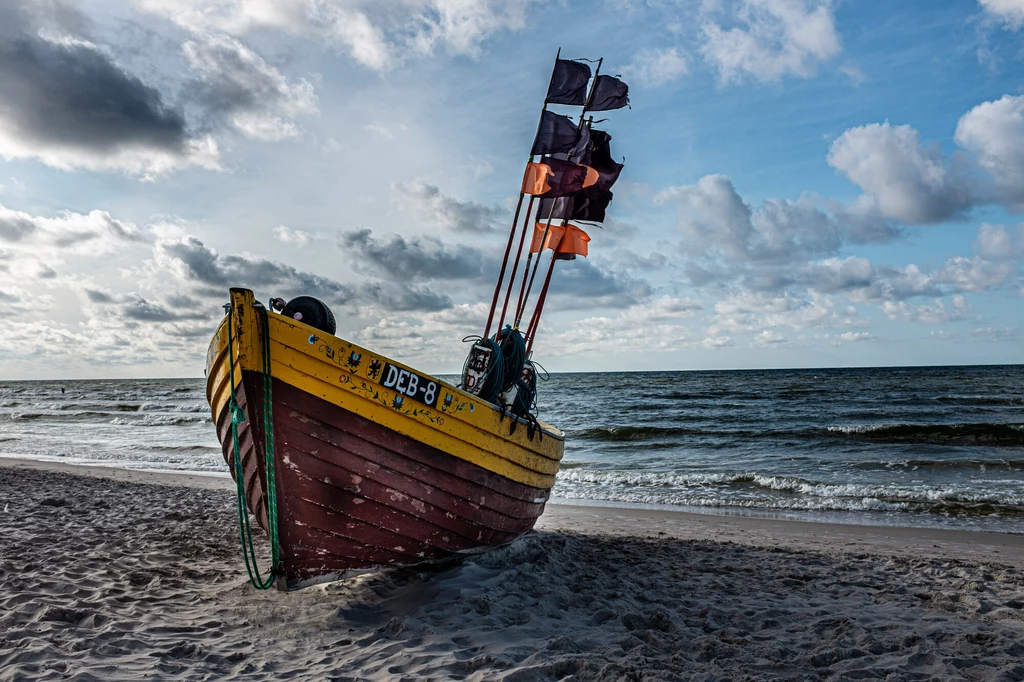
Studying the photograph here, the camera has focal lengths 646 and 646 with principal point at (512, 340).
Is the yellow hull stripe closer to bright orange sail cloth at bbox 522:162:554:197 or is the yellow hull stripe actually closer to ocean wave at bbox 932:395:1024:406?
bright orange sail cloth at bbox 522:162:554:197

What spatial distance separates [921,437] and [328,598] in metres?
19.9

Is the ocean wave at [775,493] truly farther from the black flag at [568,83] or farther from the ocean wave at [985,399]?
the ocean wave at [985,399]

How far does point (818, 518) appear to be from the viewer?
966 cm

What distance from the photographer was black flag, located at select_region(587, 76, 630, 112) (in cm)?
859

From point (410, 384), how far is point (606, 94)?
18.0 feet

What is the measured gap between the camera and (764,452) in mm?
16688

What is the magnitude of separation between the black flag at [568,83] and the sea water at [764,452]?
6642 millimetres

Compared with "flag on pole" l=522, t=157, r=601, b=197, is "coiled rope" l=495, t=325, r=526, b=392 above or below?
below

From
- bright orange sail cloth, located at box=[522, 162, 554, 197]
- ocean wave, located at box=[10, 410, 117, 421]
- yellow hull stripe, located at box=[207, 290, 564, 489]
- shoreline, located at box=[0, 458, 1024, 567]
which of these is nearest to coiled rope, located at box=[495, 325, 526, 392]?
yellow hull stripe, located at box=[207, 290, 564, 489]

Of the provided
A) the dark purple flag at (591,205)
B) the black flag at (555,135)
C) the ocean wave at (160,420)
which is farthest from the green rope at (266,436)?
the ocean wave at (160,420)

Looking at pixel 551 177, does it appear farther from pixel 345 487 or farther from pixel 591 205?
pixel 345 487

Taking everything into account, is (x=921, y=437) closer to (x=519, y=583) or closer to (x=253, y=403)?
(x=519, y=583)

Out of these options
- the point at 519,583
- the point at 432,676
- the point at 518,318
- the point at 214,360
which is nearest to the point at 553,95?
the point at 518,318

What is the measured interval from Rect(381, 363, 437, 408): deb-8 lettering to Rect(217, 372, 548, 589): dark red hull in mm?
322
